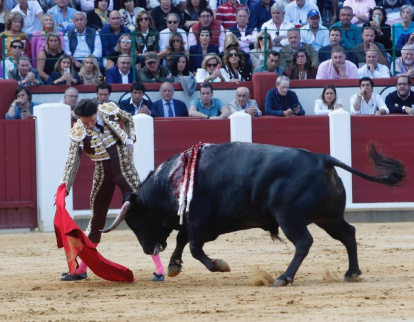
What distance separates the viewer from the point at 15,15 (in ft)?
36.3

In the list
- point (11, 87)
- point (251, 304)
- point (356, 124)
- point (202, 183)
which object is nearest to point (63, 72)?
point (11, 87)

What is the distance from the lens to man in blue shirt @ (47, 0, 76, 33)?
459 inches

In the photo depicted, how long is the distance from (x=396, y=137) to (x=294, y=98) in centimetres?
120

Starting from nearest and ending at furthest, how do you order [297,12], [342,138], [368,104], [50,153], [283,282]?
[283,282] < [50,153] < [342,138] < [368,104] < [297,12]

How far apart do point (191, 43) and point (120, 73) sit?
979 millimetres

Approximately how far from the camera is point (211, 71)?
11.4 meters

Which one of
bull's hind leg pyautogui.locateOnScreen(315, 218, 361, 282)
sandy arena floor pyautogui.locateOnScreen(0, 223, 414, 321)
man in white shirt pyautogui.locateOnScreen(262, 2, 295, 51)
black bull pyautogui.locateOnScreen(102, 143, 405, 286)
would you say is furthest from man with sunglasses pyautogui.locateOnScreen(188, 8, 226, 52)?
bull's hind leg pyautogui.locateOnScreen(315, 218, 361, 282)

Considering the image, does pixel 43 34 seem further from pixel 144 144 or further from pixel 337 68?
pixel 337 68

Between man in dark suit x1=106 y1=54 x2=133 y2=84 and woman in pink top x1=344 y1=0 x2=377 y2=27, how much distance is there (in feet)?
10.3

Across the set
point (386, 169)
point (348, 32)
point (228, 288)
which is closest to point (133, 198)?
point (228, 288)

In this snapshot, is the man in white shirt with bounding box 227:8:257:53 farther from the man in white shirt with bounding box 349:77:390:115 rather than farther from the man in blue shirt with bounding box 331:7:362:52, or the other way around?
the man in white shirt with bounding box 349:77:390:115

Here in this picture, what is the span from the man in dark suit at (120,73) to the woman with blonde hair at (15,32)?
0.94 metres

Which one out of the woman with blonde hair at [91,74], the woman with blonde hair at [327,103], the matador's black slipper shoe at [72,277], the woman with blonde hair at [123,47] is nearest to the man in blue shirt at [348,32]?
the woman with blonde hair at [327,103]

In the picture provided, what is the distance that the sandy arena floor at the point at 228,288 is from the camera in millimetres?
4902
